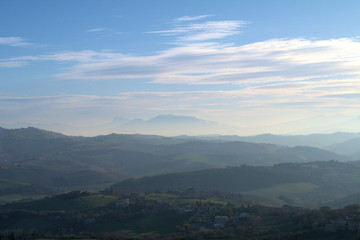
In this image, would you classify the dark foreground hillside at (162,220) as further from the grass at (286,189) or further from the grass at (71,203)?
the grass at (286,189)

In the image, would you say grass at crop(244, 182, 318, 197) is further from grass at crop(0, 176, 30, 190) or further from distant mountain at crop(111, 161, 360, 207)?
grass at crop(0, 176, 30, 190)

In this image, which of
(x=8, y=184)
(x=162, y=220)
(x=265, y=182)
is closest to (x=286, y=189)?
(x=265, y=182)

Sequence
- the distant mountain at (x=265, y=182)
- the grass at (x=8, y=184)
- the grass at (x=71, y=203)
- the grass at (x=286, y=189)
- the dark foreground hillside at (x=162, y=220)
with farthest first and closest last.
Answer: the grass at (x=8, y=184) < the distant mountain at (x=265, y=182) < the grass at (x=286, y=189) < the grass at (x=71, y=203) < the dark foreground hillside at (x=162, y=220)

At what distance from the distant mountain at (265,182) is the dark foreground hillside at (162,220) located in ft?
118

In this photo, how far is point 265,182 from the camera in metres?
136

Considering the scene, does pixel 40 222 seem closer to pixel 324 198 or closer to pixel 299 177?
pixel 324 198

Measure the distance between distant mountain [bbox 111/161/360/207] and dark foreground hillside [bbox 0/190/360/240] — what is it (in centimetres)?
3589

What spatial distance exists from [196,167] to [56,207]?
11484cm

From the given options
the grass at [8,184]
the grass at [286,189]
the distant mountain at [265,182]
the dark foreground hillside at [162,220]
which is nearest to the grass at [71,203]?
the dark foreground hillside at [162,220]

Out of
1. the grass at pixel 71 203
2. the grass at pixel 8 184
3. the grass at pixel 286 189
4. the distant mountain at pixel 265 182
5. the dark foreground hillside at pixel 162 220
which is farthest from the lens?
A: the grass at pixel 8 184

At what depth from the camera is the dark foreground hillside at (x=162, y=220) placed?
44938 millimetres

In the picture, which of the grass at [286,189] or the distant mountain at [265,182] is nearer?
the grass at [286,189]

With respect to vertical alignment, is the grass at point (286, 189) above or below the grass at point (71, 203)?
below

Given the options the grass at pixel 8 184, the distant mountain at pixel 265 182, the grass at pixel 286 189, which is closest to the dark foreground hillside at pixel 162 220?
the grass at pixel 286 189
